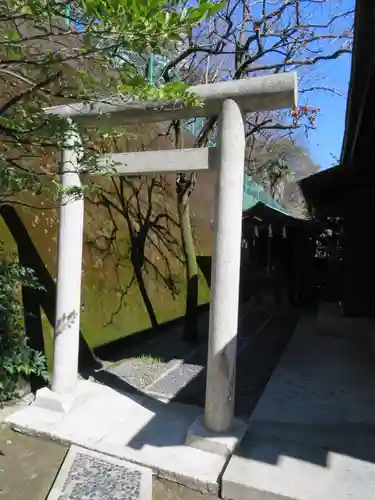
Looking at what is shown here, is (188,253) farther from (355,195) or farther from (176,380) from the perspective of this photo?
(355,195)

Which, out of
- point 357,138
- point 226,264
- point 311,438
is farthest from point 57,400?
point 357,138

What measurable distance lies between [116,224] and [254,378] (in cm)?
338

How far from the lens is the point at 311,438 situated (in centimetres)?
363

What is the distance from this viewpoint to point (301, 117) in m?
8.98

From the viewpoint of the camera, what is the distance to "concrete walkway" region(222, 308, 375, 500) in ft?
9.56

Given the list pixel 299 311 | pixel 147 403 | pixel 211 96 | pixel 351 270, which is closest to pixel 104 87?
pixel 211 96

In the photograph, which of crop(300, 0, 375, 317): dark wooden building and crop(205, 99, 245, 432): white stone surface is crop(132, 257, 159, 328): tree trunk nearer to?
crop(300, 0, 375, 317): dark wooden building

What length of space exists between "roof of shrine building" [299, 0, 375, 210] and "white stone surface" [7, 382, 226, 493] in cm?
379

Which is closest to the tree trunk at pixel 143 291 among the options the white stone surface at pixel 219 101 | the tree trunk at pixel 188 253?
the tree trunk at pixel 188 253

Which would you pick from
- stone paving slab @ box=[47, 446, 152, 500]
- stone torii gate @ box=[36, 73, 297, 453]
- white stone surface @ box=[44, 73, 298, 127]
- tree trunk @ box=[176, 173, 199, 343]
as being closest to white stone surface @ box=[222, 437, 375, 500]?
stone torii gate @ box=[36, 73, 297, 453]

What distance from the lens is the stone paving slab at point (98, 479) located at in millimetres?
2869

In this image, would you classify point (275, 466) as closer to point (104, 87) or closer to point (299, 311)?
point (104, 87)

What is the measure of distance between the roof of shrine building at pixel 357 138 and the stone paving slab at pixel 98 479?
408cm

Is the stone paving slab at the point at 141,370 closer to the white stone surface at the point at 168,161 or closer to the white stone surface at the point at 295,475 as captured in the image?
the white stone surface at the point at 295,475
